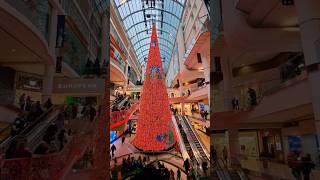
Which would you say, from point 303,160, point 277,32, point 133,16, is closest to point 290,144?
point 277,32

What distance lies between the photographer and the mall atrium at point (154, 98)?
6.75m

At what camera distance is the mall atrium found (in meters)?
6.75

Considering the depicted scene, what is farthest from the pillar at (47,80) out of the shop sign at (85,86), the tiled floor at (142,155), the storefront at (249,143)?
the storefront at (249,143)

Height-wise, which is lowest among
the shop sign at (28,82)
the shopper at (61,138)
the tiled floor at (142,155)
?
the tiled floor at (142,155)

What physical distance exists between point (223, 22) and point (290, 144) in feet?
26.5

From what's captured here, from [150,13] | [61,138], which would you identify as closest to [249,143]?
[61,138]

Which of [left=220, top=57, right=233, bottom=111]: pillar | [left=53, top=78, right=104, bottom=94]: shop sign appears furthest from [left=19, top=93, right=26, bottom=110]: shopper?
[left=220, top=57, right=233, bottom=111]: pillar

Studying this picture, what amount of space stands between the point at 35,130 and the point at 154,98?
836 cm

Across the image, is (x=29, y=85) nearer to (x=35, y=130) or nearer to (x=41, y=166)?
(x=35, y=130)

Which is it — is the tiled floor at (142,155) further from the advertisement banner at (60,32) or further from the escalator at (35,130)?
the escalator at (35,130)

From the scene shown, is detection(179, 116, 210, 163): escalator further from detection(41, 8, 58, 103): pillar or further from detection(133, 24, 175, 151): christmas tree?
detection(41, 8, 58, 103): pillar

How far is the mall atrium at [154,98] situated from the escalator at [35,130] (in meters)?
0.03

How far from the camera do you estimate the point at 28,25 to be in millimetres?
9117

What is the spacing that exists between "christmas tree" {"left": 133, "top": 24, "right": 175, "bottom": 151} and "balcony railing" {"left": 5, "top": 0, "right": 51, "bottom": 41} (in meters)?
5.52
